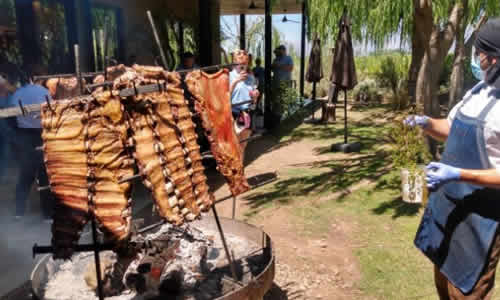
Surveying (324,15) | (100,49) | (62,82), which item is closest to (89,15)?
(100,49)

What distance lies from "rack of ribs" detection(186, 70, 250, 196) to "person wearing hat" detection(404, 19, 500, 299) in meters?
1.32

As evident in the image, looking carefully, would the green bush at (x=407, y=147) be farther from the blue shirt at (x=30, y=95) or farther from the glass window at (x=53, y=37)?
the glass window at (x=53, y=37)

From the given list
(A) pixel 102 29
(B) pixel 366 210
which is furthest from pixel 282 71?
(B) pixel 366 210

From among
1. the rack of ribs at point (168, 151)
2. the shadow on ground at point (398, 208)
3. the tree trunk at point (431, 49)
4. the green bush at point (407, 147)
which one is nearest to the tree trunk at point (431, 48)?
the tree trunk at point (431, 49)

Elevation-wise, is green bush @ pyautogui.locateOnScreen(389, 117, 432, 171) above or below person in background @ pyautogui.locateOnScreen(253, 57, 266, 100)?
below

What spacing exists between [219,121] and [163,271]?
124cm

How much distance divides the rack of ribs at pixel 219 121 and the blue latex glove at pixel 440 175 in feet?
4.26

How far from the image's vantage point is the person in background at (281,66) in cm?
1187

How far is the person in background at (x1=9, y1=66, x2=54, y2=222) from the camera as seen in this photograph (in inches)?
186

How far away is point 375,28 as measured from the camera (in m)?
13.6

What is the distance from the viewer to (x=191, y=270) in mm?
3412

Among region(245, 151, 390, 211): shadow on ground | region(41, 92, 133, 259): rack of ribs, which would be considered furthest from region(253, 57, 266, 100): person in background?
region(41, 92, 133, 259): rack of ribs

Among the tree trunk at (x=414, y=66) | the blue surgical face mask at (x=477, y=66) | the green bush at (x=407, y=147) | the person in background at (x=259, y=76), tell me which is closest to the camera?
the blue surgical face mask at (x=477, y=66)

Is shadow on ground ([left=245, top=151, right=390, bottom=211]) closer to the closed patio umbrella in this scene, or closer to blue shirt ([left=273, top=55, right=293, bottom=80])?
the closed patio umbrella
